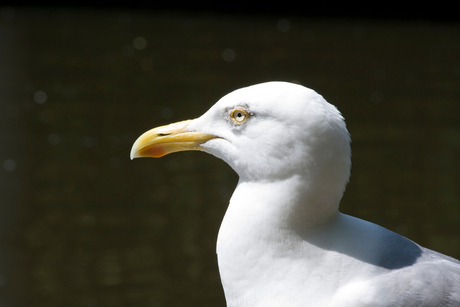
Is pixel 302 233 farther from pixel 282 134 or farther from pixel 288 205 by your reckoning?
pixel 282 134

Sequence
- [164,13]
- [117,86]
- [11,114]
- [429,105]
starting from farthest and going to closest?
1. [164,13]
2. [117,86]
3. [429,105]
4. [11,114]

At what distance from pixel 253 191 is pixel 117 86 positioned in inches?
184

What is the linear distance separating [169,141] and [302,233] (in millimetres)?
366

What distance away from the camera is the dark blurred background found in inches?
116

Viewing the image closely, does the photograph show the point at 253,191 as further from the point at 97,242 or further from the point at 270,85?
the point at 97,242

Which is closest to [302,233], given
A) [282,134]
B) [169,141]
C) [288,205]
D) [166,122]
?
[288,205]

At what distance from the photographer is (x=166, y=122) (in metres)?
4.52

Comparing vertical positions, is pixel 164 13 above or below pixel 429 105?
above

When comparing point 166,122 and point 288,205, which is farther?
point 166,122

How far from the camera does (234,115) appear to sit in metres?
1.11

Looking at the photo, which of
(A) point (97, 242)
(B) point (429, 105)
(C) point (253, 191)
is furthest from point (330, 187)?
(B) point (429, 105)

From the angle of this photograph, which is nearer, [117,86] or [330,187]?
[330,187]

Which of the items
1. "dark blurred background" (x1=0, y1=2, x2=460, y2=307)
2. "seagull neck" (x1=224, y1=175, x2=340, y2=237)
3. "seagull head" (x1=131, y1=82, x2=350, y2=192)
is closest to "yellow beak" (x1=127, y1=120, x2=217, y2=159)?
"seagull head" (x1=131, y1=82, x2=350, y2=192)

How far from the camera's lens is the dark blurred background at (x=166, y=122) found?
295 centimetres
